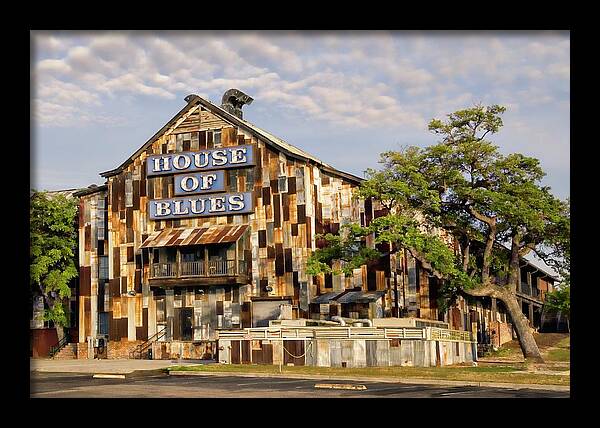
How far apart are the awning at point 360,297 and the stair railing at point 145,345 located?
11161 millimetres

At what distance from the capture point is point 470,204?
140 feet

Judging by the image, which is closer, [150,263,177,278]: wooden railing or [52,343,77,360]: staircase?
[150,263,177,278]: wooden railing

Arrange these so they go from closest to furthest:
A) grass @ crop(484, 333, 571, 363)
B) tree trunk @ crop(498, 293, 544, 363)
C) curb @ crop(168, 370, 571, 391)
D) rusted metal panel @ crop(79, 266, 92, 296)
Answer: curb @ crop(168, 370, 571, 391)
tree trunk @ crop(498, 293, 544, 363)
grass @ crop(484, 333, 571, 363)
rusted metal panel @ crop(79, 266, 92, 296)

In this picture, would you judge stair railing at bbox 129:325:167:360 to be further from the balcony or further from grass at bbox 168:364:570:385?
Answer: grass at bbox 168:364:570:385

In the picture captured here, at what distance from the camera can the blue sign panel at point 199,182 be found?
2019 inches

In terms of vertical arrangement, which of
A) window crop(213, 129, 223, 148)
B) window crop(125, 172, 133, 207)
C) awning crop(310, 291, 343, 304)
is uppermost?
window crop(213, 129, 223, 148)

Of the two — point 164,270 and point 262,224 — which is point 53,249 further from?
point 262,224

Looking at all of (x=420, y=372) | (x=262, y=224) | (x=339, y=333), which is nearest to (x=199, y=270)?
(x=262, y=224)

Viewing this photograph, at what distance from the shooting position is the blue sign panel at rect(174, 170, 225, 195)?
168ft

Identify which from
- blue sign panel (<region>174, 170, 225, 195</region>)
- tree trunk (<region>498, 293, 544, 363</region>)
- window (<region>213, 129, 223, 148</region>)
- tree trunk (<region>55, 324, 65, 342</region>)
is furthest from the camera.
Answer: tree trunk (<region>55, 324, 65, 342</region>)

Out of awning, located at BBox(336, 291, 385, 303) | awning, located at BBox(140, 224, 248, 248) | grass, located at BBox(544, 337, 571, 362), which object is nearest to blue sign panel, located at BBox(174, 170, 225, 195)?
awning, located at BBox(140, 224, 248, 248)

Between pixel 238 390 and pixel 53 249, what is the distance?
33.9 metres
